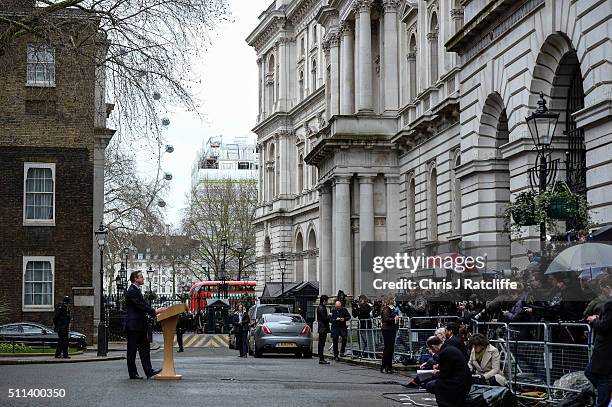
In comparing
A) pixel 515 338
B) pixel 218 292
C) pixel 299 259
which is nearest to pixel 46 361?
pixel 515 338

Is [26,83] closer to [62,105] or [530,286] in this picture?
[62,105]

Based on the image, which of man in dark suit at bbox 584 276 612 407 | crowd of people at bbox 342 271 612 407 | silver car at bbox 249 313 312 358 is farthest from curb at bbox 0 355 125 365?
man in dark suit at bbox 584 276 612 407

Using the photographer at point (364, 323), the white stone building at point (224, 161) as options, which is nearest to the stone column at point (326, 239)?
the photographer at point (364, 323)

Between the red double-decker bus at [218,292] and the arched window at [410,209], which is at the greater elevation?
the arched window at [410,209]

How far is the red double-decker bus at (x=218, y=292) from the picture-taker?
85.4m

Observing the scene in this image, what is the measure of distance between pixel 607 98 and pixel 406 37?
32.9 metres

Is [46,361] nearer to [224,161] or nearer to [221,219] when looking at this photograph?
[221,219]

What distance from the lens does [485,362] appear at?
18094mm

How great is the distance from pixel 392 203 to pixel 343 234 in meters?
2.95

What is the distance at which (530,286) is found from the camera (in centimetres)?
1992

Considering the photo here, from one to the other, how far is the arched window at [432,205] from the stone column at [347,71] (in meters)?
10.8

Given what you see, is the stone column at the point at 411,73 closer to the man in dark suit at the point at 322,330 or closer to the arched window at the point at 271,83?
the man in dark suit at the point at 322,330

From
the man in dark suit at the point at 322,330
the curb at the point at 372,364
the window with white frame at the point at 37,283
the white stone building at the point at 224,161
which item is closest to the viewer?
the curb at the point at 372,364

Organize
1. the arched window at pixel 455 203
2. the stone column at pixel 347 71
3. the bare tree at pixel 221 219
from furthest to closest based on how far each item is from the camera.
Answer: the bare tree at pixel 221 219, the stone column at pixel 347 71, the arched window at pixel 455 203
